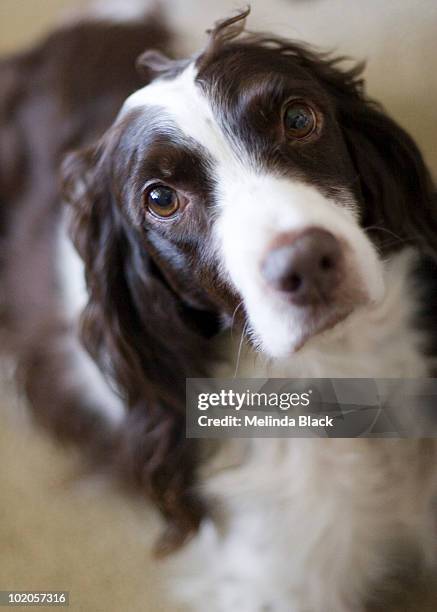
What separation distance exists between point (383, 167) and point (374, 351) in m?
0.34

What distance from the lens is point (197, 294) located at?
4.13ft

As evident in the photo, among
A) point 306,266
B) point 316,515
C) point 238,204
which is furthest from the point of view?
point 316,515

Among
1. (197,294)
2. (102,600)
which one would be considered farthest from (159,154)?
(102,600)

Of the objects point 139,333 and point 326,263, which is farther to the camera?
point 139,333

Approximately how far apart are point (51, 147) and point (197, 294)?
2.25 feet

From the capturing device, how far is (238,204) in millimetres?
1068

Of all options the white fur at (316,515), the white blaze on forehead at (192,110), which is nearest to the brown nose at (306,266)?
the white blaze on forehead at (192,110)

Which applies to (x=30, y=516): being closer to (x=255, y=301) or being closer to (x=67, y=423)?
(x=67, y=423)

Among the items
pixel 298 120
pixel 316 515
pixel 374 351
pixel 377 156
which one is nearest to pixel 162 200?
pixel 298 120

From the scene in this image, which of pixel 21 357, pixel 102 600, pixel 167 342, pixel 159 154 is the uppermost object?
pixel 21 357

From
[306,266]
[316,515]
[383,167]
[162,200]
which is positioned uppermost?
[383,167]

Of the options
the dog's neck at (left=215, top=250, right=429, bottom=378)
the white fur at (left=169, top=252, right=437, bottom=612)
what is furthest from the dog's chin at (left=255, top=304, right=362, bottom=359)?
the white fur at (left=169, top=252, right=437, bottom=612)

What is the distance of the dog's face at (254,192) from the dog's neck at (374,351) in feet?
0.61

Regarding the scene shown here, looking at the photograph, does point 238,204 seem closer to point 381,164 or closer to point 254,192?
point 254,192
